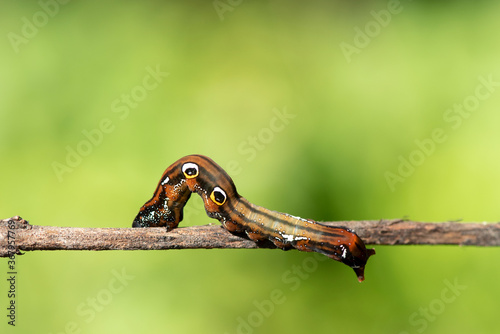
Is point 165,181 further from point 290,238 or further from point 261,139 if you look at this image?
point 261,139

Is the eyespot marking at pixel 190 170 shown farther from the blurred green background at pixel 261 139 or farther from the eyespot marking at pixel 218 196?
the blurred green background at pixel 261 139

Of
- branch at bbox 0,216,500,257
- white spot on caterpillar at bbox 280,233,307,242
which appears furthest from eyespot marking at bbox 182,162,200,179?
white spot on caterpillar at bbox 280,233,307,242

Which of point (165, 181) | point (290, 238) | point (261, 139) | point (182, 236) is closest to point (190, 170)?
point (165, 181)

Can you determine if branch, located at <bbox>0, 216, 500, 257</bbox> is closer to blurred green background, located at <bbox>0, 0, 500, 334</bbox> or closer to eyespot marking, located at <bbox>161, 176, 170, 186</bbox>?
eyespot marking, located at <bbox>161, 176, 170, 186</bbox>

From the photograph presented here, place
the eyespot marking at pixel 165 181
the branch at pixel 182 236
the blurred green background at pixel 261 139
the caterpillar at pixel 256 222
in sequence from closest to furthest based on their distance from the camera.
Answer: the branch at pixel 182 236 < the caterpillar at pixel 256 222 < the eyespot marking at pixel 165 181 < the blurred green background at pixel 261 139

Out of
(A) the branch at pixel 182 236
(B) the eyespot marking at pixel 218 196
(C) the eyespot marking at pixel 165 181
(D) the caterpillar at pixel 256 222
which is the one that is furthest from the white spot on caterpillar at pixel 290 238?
(C) the eyespot marking at pixel 165 181

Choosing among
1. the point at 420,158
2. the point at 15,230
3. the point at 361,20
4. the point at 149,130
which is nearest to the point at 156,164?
the point at 149,130
